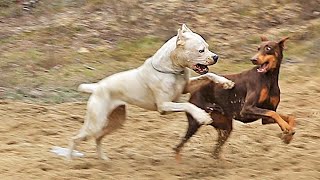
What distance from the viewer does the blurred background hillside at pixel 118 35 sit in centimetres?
1255

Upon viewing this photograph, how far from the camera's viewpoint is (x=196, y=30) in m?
15.7

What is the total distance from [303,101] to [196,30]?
5.11 m

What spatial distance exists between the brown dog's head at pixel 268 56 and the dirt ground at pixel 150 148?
1.05 m

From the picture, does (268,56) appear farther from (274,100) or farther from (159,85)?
(159,85)

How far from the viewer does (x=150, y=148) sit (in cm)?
854

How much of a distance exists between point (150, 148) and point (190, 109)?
153 centimetres

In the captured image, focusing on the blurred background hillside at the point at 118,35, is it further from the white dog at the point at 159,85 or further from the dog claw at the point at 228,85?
the dog claw at the point at 228,85

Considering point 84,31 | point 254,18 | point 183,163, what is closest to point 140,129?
point 183,163

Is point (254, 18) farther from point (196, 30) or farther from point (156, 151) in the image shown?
point (156, 151)

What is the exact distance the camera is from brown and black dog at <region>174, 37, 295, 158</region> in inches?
283

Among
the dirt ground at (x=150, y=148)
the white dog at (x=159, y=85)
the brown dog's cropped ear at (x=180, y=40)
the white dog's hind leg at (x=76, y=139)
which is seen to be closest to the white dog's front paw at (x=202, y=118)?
the white dog at (x=159, y=85)

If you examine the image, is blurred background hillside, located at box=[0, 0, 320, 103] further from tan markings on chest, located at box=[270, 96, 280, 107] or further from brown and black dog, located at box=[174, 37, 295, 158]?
tan markings on chest, located at box=[270, 96, 280, 107]

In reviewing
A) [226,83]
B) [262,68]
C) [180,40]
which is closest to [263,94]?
[262,68]

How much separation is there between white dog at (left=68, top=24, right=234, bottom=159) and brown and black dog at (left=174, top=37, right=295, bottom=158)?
15 cm
